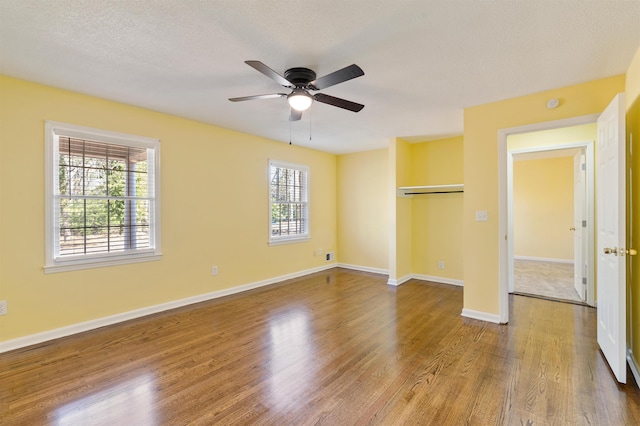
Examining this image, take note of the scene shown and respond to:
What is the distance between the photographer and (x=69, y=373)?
7.79ft

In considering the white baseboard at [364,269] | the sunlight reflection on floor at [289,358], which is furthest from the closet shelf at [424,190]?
the sunlight reflection on floor at [289,358]

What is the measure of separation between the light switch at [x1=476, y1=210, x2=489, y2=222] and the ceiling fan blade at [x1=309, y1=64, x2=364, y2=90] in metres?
2.35

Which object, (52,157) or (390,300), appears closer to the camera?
(52,157)

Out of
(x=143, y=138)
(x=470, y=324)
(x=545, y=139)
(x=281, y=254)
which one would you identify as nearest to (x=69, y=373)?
(x=143, y=138)

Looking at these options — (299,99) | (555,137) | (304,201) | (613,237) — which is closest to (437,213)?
(555,137)

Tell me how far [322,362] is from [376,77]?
2.60m

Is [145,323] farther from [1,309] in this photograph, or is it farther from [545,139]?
[545,139]

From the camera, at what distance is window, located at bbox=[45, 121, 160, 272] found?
3.06 metres

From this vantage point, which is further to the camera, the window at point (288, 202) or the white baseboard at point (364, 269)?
the white baseboard at point (364, 269)

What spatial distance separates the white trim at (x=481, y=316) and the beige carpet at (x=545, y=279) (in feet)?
5.30

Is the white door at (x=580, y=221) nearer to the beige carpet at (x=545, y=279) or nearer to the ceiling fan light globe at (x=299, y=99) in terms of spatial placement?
the beige carpet at (x=545, y=279)

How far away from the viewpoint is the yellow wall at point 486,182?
317 centimetres

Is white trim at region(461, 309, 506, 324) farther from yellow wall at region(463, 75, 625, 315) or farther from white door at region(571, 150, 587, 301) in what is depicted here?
white door at region(571, 150, 587, 301)

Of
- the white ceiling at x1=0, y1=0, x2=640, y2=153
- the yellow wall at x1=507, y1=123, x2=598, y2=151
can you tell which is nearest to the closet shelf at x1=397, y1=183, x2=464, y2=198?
the yellow wall at x1=507, y1=123, x2=598, y2=151
